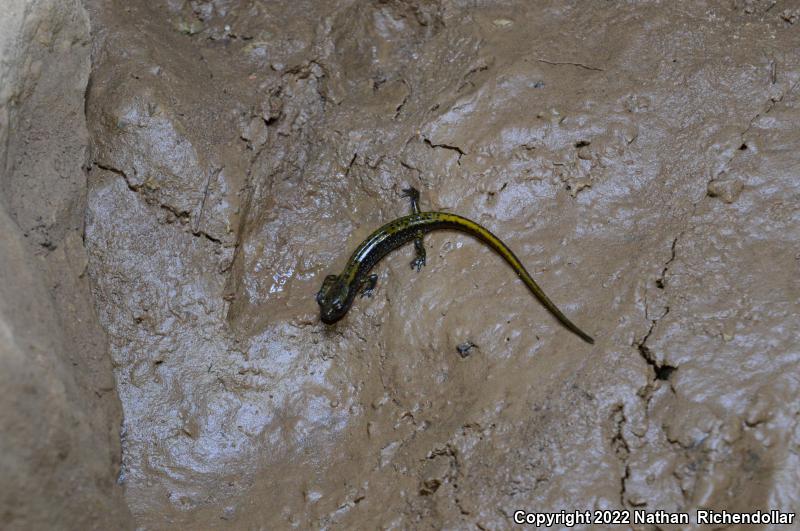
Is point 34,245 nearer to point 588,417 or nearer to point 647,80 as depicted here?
point 588,417

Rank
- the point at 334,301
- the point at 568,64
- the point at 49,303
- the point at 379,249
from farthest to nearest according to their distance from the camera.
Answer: the point at 568,64 < the point at 379,249 < the point at 334,301 < the point at 49,303

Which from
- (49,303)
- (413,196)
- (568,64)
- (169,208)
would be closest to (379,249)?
Result: (413,196)

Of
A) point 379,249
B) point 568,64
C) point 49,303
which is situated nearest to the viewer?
point 49,303

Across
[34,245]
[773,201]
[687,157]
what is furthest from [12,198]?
[773,201]

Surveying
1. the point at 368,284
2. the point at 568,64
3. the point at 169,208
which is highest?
the point at 568,64

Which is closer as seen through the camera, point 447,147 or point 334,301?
point 334,301

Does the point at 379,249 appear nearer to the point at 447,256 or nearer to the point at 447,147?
the point at 447,256

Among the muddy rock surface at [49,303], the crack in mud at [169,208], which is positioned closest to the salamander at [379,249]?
the crack in mud at [169,208]

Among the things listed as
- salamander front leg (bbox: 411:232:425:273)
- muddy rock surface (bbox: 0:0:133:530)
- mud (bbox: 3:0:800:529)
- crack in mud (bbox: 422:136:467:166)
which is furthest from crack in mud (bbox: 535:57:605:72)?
muddy rock surface (bbox: 0:0:133:530)
